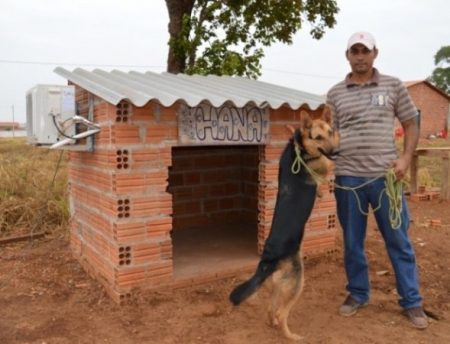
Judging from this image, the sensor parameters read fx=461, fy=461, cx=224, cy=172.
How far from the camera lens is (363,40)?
152 inches

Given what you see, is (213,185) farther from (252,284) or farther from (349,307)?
(252,284)

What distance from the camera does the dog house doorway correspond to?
727 cm

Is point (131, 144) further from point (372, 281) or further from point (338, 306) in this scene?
point (372, 281)

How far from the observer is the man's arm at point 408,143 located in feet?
13.0

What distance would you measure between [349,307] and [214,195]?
13.3 feet

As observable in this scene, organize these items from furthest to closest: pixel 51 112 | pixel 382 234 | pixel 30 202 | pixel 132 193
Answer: pixel 30 202 → pixel 51 112 → pixel 132 193 → pixel 382 234

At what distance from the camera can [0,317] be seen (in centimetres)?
449

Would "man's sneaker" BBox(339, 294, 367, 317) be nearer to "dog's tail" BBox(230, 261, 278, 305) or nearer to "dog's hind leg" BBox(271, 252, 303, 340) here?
"dog's hind leg" BBox(271, 252, 303, 340)

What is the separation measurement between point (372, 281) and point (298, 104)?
218 cm

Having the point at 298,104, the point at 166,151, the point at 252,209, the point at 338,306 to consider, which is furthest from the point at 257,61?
the point at 338,306

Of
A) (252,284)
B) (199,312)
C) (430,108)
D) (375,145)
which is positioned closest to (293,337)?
(252,284)

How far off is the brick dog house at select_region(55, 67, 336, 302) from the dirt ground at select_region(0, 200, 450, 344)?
0.78ft

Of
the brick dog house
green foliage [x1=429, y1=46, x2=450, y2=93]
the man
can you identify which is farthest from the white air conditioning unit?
green foliage [x1=429, y1=46, x2=450, y2=93]

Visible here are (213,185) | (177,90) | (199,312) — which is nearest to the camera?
(199,312)
